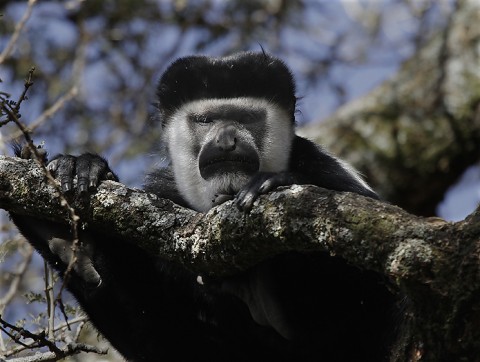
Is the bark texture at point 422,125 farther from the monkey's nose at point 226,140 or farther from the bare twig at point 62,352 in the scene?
the bare twig at point 62,352

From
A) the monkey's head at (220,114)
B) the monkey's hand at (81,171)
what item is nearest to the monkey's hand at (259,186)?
the monkey's hand at (81,171)

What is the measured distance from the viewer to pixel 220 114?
10.4ft

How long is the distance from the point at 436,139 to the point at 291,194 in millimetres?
A: 3557

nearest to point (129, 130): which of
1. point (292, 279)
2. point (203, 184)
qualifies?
point (203, 184)

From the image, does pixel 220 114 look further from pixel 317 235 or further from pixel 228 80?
pixel 317 235

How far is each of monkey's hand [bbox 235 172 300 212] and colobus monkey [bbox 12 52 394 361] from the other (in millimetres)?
208

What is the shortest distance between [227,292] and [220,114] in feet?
2.59

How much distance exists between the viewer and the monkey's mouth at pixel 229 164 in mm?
2896

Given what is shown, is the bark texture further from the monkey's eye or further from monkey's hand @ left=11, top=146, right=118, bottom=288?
monkey's hand @ left=11, top=146, right=118, bottom=288

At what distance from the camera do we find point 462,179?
5418 mm

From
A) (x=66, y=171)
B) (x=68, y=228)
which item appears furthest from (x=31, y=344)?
(x=66, y=171)

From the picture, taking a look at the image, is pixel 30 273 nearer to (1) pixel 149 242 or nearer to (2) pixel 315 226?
(1) pixel 149 242

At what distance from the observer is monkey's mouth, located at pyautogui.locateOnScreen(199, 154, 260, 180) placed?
9.50ft

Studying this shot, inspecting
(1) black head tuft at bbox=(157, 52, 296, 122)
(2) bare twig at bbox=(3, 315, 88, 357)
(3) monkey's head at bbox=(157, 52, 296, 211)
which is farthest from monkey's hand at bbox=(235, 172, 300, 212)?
(1) black head tuft at bbox=(157, 52, 296, 122)
